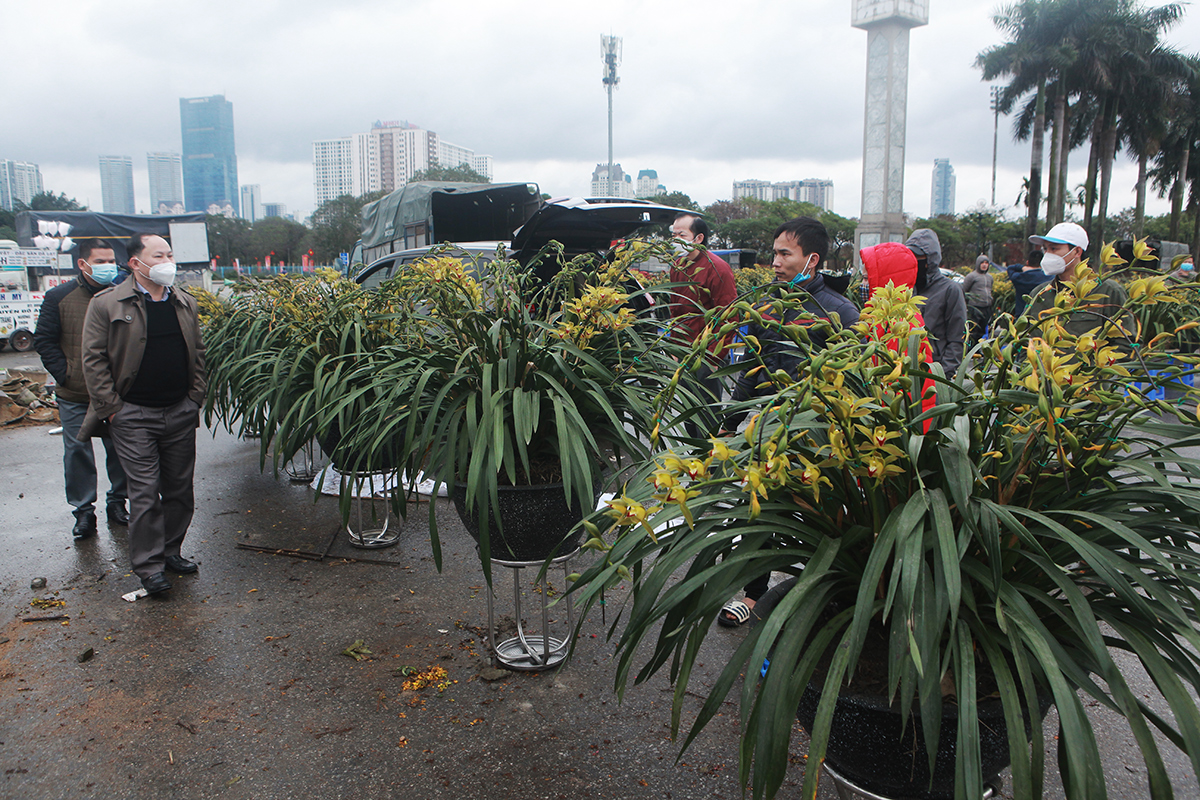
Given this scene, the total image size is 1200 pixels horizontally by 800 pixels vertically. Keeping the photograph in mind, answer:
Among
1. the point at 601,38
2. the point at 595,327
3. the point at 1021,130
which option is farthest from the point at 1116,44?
the point at 595,327

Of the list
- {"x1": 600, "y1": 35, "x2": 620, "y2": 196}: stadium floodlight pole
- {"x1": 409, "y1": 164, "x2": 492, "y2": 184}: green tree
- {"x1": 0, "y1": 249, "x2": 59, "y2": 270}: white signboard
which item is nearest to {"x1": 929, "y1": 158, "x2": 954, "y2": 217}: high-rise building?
{"x1": 409, "y1": 164, "x2": 492, "y2": 184}: green tree

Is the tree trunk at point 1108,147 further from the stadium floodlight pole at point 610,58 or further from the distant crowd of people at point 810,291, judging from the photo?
the distant crowd of people at point 810,291

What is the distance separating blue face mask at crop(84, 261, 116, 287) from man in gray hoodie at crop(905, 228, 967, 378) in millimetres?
4897

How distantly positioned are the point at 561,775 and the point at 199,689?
151 centimetres

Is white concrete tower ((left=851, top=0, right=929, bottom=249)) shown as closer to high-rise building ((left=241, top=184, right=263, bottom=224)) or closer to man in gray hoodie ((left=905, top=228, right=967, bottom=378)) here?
man in gray hoodie ((left=905, top=228, right=967, bottom=378))

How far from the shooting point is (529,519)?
2.83 meters

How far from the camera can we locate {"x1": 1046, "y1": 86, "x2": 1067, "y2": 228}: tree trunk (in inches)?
1367

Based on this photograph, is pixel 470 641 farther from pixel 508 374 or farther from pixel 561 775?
pixel 508 374

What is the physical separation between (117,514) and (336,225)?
214ft

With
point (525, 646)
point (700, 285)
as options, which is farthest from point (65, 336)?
point (700, 285)

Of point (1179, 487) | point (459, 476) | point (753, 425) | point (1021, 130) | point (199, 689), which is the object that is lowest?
point (199, 689)

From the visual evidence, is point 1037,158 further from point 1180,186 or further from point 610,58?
point 610,58

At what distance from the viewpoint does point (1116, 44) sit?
34.3 meters

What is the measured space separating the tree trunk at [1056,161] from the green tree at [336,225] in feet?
154
